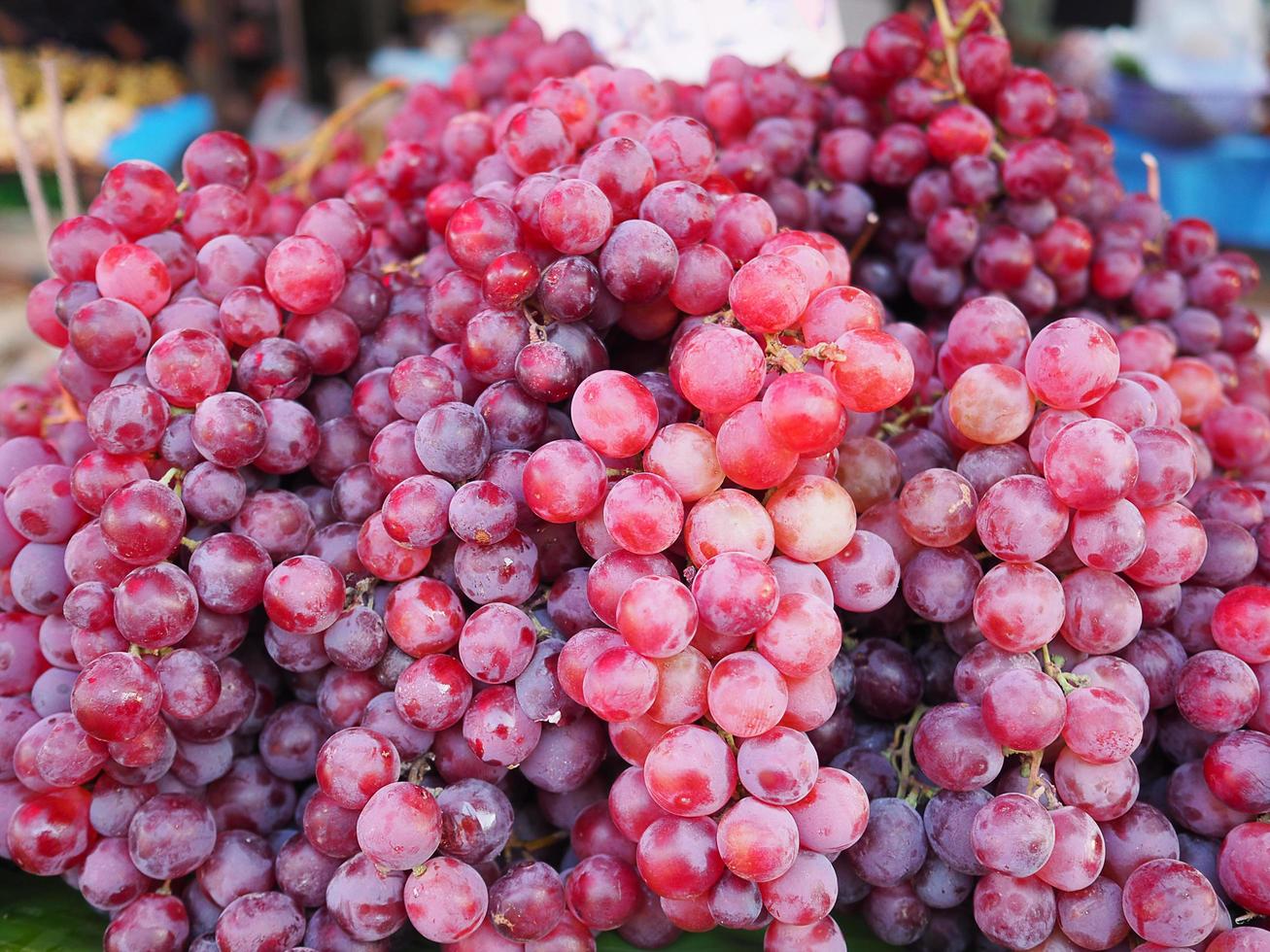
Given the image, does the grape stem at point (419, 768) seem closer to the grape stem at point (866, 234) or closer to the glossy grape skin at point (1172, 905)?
the glossy grape skin at point (1172, 905)

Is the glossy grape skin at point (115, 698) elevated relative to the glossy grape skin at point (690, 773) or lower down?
elevated

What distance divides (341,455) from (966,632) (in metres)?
0.53

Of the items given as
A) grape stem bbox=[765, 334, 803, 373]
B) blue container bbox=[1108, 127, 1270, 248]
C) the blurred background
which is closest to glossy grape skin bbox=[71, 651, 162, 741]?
grape stem bbox=[765, 334, 803, 373]

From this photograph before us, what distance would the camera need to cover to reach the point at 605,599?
662 mm

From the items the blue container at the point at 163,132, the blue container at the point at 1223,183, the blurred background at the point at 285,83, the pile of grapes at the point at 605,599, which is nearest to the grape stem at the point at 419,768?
the pile of grapes at the point at 605,599

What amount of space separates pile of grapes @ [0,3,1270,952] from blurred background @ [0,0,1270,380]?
1.72 metres

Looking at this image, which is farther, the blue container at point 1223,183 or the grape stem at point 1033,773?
the blue container at point 1223,183

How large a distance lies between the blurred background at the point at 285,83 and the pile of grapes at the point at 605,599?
1721 millimetres

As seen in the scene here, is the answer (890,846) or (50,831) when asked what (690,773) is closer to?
(890,846)

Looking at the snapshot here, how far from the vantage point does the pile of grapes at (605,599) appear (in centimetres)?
65

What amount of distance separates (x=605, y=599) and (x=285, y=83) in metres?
5.37

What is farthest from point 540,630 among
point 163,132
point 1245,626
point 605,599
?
point 163,132

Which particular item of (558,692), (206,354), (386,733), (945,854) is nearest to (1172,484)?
(945,854)

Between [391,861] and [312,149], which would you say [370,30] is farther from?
[391,861]
